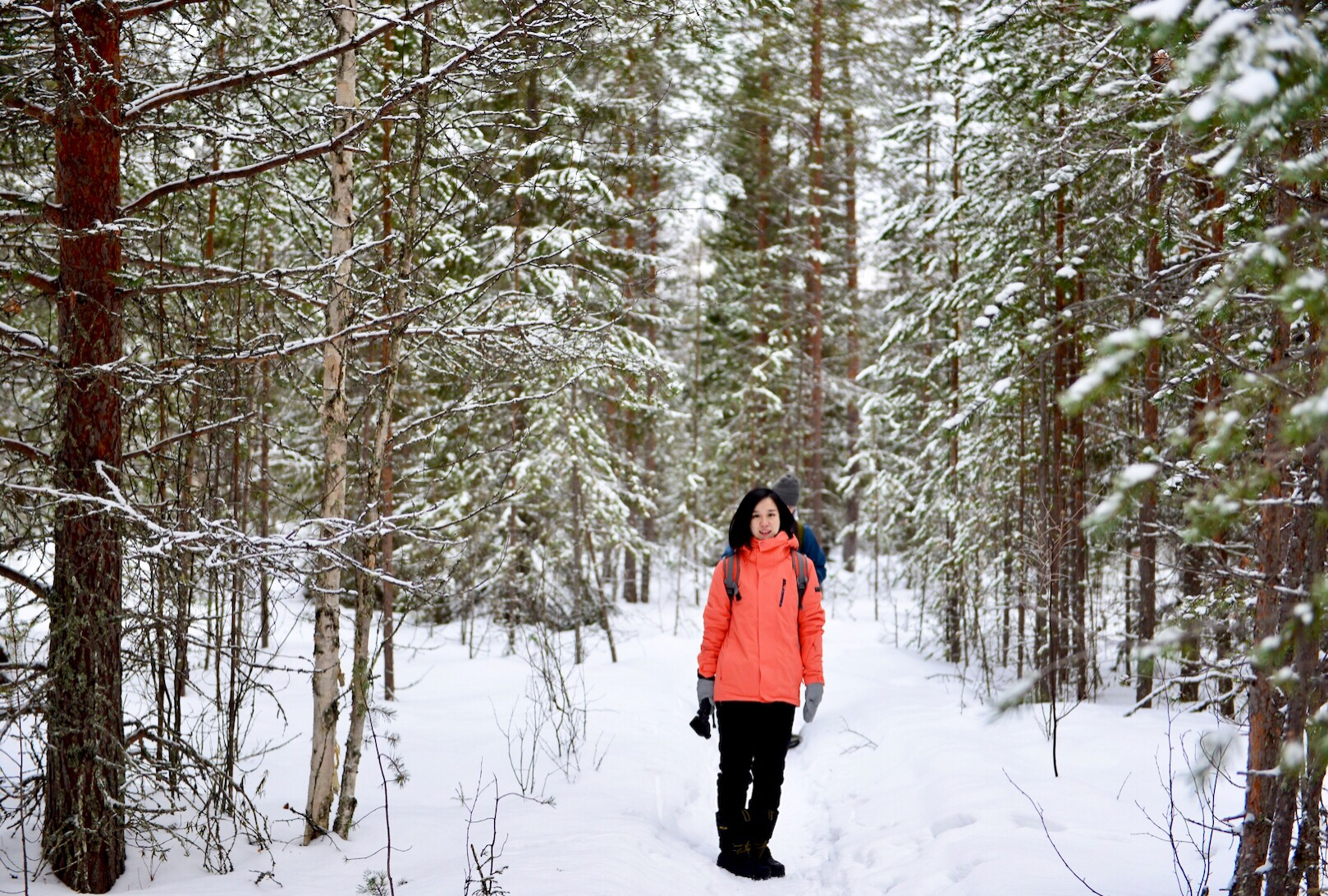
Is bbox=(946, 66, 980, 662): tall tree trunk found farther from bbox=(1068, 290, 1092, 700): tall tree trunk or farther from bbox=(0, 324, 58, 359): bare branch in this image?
bbox=(0, 324, 58, 359): bare branch

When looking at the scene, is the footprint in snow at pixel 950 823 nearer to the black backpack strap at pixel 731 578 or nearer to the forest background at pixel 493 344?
the forest background at pixel 493 344

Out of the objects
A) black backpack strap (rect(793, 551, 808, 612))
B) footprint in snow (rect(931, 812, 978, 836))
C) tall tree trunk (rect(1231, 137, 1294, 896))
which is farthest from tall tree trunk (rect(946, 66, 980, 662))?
tall tree trunk (rect(1231, 137, 1294, 896))

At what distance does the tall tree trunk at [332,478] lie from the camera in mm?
5145

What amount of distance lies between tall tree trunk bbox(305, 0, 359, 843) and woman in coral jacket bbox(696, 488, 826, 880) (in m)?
2.30

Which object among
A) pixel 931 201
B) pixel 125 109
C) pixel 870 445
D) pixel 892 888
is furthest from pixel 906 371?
pixel 125 109

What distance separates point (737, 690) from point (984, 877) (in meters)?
1.68

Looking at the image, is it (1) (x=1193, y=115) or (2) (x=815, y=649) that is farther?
(2) (x=815, y=649)

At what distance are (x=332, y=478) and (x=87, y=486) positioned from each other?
1225 millimetres

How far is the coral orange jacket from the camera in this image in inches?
212

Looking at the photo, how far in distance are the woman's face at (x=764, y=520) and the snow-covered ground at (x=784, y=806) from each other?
205 cm

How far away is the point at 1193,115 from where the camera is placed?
5.91ft

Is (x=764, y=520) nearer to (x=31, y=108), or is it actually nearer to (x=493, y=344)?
(x=493, y=344)

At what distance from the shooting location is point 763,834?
5.29 meters

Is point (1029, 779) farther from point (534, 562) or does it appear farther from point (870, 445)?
point (870, 445)
